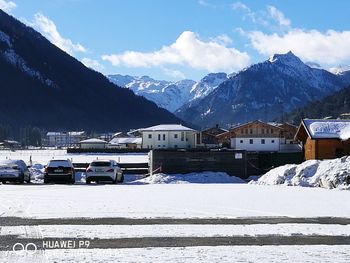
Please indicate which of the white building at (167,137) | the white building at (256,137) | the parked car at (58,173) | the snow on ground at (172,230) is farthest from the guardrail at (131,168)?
the white building at (167,137)

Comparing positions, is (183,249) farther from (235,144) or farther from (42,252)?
(235,144)

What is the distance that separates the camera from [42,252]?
9.33 metres

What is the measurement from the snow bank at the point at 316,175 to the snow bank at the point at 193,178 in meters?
3.83

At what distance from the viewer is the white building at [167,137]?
123750 mm

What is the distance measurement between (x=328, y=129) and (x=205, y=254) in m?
36.0

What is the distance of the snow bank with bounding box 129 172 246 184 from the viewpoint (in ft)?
102

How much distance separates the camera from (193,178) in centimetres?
3241

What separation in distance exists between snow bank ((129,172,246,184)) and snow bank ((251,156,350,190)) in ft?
12.6

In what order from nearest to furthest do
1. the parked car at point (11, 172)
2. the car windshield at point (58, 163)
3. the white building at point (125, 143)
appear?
the parked car at point (11, 172), the car windshield at point (58, 163), the white building at point (125, 143)

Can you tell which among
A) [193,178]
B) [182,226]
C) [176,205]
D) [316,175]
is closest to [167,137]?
[193,178]

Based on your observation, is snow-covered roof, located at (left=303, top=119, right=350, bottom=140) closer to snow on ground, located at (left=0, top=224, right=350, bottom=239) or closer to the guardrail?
the guardrail

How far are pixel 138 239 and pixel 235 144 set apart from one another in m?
104

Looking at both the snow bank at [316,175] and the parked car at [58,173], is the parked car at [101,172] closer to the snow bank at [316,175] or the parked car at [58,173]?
the parked car at [58,173]

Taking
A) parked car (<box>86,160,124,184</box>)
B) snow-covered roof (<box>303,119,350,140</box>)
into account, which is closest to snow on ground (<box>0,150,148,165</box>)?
snow-covered roof (<box>303,119,350,140</box>)
